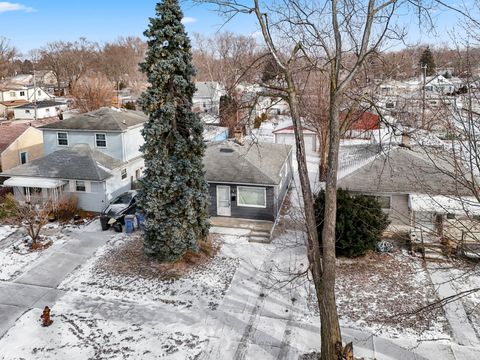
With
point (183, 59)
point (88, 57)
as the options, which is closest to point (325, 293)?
point (183, 59)

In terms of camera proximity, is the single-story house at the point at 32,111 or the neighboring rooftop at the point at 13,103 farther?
the neighboring rooftop at the point at 13,103

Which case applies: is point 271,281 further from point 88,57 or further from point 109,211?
point 88,57

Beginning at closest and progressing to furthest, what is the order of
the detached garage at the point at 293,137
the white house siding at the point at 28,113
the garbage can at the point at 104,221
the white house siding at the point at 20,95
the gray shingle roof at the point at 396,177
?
the gray shingle roof at the point at 396,177
the garbage can at the point at 104,221
the detached garage at the point at 293,137
the white house siding at the point at 28,113
the white house siding at the point at 20,95

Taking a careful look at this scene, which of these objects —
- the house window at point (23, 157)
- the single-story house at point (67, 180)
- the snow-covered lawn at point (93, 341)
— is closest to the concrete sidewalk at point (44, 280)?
the snow-covered lawn at point (93, 341)

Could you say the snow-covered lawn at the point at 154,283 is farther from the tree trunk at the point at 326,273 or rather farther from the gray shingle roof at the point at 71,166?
the gray shingle roof at the point at 71,166

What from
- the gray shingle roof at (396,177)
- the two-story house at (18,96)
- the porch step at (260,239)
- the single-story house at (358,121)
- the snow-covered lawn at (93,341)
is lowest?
the snow-covered lawn at (93,341)

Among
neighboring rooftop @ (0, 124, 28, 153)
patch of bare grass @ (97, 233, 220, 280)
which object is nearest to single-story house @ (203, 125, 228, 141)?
neighboring rooftop @ (0, 124, 28, 153)
